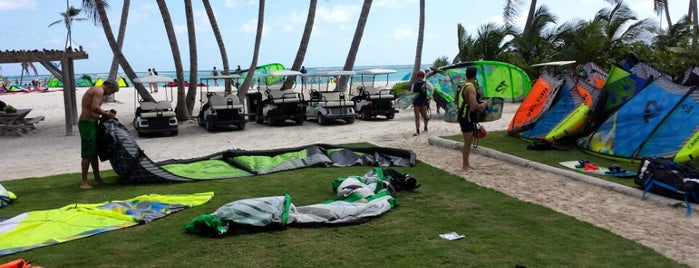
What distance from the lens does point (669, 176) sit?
679cm

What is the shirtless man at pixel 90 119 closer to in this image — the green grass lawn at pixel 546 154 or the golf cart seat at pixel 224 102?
the green grass lawn at pixel 546 154

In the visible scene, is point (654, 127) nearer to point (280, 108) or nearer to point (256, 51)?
A: point (280, 108)

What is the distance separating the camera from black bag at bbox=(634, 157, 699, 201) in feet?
21.5

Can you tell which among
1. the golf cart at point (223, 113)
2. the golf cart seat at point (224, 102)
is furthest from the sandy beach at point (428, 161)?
the golf cart seat at point (224, 102)

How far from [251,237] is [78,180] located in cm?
482

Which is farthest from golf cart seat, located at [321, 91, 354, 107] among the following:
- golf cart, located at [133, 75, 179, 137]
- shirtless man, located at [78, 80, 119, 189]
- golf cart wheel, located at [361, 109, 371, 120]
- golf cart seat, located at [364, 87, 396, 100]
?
shirtless man, located at [78, 80, 119, 189]

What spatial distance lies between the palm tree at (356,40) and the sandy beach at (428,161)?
9.55 feet

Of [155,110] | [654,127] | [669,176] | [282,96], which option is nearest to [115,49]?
[155,110]

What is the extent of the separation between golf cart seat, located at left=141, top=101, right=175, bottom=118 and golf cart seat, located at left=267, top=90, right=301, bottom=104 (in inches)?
123

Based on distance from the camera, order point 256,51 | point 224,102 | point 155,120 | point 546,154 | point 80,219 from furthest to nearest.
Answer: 1. point 256,51
2. point 224,102
3. point 155,120
4. point 546,154
5. point 80,219

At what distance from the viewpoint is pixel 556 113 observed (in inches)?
454

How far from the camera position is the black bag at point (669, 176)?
6.55 metres

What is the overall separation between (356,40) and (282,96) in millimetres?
5322

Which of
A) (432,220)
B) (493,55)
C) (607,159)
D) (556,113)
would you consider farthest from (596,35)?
(432,220)
